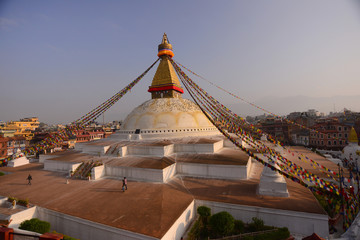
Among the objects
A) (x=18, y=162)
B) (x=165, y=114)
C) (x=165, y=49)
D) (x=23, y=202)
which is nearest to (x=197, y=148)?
(x=165, y=114)

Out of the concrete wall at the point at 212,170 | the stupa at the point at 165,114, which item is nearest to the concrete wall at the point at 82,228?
the concrete wall at the point at 212,170

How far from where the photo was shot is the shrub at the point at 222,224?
19.7 feet

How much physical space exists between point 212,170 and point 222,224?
15.1 feet

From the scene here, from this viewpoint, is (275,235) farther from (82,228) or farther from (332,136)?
(332,136)

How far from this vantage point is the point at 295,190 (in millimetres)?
8414

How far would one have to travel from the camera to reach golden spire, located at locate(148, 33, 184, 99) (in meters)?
19.1

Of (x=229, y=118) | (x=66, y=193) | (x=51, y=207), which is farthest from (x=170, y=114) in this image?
(x=51, y=207)

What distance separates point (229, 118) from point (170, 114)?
6967 millimetres

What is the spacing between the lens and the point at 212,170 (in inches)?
416

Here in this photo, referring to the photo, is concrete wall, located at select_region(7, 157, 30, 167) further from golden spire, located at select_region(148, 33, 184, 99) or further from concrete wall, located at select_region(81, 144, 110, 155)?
golden spire, located at select_region(148, 33, 184, 99)

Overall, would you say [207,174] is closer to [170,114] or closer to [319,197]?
[319,197]

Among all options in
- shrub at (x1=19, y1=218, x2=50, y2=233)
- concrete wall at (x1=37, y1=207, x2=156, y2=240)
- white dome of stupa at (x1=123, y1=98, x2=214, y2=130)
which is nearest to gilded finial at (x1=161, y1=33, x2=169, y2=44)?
white dome of stupa at (x1=123, y1=98, x2=214, y2=130)

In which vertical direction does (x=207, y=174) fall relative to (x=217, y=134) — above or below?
below

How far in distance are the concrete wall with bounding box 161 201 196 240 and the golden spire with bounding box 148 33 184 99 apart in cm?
1353
